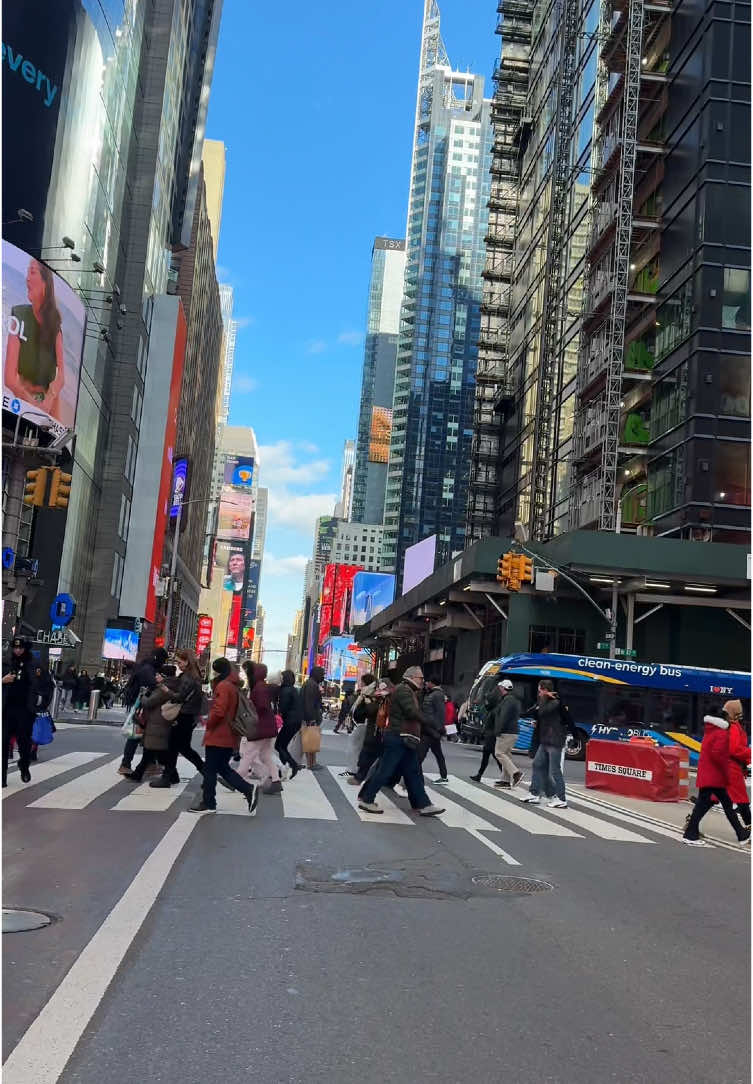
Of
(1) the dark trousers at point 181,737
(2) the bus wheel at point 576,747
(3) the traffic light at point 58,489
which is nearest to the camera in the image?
(1) the dark trousers at point 181,737

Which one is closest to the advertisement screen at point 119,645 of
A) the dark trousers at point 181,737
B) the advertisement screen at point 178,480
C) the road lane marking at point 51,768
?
the advertisement screen at point 178,480

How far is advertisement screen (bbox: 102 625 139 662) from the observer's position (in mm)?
58969

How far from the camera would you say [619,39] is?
51000 millimetres

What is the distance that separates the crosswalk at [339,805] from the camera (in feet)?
38.3

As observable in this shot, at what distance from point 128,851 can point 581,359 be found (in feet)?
157

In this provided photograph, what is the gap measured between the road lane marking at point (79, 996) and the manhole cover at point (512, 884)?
2660 millimetres

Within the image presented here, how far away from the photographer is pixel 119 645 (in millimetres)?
59656

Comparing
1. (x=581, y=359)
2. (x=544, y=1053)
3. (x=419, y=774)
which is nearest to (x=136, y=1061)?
(x=544, y=1053)

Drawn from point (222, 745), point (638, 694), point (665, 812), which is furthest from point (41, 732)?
point (638, 694)

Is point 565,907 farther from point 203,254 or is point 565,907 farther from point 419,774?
point 203,254

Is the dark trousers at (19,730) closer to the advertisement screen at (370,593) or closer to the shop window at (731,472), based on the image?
the shop window at (731,472)

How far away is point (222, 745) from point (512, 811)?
4.83 m

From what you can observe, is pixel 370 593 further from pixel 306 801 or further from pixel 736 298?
pixel 306 801

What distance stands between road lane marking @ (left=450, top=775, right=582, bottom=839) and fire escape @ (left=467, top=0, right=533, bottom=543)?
2074 inches
